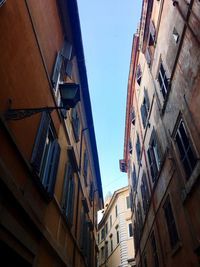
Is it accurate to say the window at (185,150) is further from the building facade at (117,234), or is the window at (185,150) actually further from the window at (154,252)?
the building facade at (117,234)

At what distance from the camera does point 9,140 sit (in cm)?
441

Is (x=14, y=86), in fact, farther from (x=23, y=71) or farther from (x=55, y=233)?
(x=55, y=233)

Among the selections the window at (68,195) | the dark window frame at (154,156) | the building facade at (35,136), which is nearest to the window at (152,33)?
the building facade at (35,136)

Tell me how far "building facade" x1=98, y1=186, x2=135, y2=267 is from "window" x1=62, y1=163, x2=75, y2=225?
17531 mm

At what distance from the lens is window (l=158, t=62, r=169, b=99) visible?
948 centimetres

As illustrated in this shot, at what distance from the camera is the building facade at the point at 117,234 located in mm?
Answer: 27547

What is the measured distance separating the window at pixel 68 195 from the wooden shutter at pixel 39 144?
268 centimetres

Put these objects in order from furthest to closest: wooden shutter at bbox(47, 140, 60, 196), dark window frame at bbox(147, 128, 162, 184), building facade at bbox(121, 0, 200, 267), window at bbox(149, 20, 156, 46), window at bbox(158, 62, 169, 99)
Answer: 1. window at bbox(149, 20, 156, 46)
2. dark window frame at bbox(147, 128, 162, 184)
3. window at bbox(158, 62, 169, 99)
4. building facade at bbox(121, 0, 200, 267)
5. wooden shutter at bbox(47, 140, 60, 196)

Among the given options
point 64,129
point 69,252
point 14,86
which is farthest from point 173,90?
point 69,252

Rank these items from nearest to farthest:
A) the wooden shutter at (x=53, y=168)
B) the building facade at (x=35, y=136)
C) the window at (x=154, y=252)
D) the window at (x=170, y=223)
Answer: the building facade at (x=35, y=136) < the wooden shutter at (x=53, y=168) < the window at (x=170, y=223) < the window at (x=154, y=252)

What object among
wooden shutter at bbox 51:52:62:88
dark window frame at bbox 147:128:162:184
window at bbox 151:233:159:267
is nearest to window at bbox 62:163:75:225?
wooden shutter at bbox 51:52:62:88

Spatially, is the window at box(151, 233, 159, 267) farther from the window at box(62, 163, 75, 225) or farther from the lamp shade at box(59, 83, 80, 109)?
the lamp shade at box(59, 83, 80, 109)

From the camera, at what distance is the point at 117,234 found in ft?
101

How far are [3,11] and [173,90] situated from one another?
5.67 meters
